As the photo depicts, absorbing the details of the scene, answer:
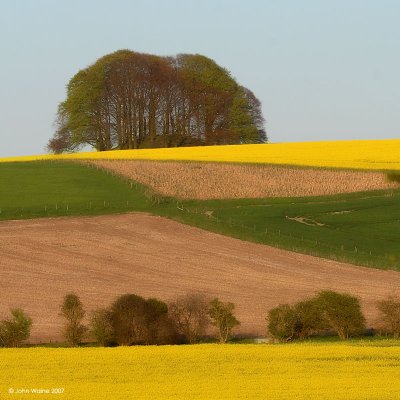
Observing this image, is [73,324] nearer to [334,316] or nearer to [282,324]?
[282,324]

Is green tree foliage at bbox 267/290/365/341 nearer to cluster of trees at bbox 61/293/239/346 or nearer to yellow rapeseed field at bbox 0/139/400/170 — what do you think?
cluster of trees at bbox 61/293/239/346

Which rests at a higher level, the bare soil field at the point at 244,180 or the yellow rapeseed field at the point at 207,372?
the bare soil field at the point at 244,180

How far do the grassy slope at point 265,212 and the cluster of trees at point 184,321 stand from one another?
36.2 feet

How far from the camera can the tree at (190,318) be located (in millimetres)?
24750

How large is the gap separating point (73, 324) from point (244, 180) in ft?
81.2

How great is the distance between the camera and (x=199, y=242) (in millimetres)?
38562

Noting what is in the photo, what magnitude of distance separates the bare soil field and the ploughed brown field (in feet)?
16.7

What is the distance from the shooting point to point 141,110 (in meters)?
81.0

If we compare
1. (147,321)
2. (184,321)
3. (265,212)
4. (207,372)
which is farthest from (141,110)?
(207,372)

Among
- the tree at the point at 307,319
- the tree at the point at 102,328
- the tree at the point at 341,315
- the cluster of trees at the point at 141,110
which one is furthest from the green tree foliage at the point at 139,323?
the cluster of trees at the point at 141,110

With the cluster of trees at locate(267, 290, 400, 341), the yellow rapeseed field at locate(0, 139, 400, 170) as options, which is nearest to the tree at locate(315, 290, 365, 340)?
the cluster of trees at locate(267, 290, 400, 341)

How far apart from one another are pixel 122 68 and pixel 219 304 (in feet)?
191

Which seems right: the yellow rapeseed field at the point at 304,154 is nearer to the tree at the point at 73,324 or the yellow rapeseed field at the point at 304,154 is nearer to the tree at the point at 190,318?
the tree at the point at 190,318

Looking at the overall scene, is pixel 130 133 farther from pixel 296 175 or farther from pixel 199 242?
pixel 199 242
